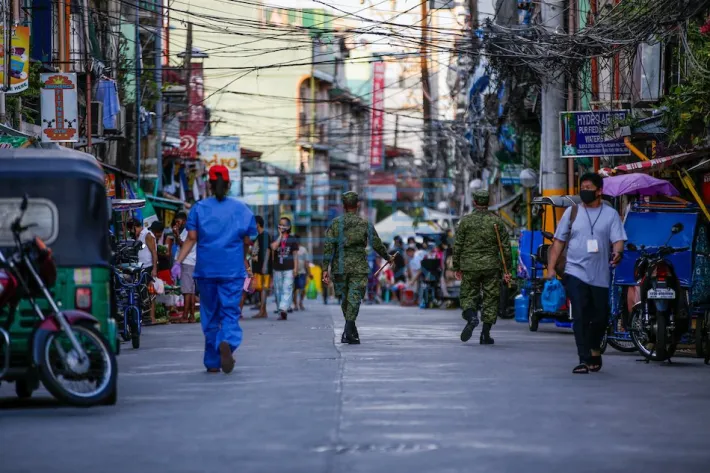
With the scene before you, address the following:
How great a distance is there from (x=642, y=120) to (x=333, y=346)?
7382mm

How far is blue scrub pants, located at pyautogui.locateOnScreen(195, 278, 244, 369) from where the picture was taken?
43.4 feet

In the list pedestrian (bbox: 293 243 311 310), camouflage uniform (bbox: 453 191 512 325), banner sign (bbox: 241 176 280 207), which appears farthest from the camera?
banner sign (bbox: 241 176 280 207)

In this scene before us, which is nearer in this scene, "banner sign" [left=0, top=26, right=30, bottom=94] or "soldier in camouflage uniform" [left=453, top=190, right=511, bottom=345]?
"soldier in camouflage uniform" [left=453, top=190, right=511, bottom=345]

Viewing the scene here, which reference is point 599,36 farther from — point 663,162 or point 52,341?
point 52,341

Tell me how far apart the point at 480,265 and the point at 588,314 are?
4527 mm

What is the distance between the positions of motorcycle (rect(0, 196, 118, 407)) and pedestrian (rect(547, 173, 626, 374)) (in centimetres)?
490

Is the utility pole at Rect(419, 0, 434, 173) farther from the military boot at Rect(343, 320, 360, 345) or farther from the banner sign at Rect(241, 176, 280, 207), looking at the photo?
the military boot at Rect(343, 320, 360, 345)

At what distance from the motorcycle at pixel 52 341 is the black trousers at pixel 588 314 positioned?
16.4 ft

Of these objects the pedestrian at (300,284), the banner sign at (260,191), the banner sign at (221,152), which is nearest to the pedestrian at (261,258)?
the pedestrian at (300,284)

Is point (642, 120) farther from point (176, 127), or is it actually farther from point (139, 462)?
point (176, 127)

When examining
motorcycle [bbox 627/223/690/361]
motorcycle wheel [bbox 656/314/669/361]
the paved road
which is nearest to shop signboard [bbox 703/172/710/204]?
the paved road

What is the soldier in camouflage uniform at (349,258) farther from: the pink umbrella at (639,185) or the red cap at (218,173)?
the red cap at (218,173)

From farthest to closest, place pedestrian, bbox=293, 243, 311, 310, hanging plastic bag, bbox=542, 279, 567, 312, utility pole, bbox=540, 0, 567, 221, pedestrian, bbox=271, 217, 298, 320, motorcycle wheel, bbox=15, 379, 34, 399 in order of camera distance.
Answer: pedestrian, bbox=293, 243, 311, 310 < pedestrian, bbox=271, 217, 298, 320 < utility pole, bbox=540, 0, 567, 221 < hanging plastic bag, bbox=542, 279, 567, 312 < motorcycle wheel, bbox=15, 379, 34, 399

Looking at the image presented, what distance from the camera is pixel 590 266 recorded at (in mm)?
13500
